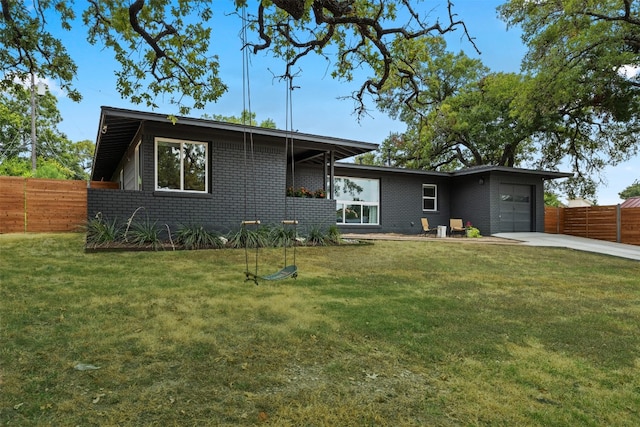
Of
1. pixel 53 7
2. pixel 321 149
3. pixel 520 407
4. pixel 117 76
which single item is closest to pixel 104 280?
pixel 117 76

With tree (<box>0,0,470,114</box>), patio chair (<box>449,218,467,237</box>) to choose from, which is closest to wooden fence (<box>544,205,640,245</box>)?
patio chair (<box>449,218,467,237</box>)

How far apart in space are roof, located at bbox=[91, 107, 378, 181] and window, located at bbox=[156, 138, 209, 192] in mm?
678

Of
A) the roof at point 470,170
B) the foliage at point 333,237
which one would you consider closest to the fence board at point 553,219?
the roof at point 470,170

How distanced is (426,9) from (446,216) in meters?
14.7

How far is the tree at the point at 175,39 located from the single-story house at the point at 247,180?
1669mm

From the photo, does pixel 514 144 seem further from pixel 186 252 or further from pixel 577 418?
pixel 577 418

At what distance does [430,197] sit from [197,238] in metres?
13.1

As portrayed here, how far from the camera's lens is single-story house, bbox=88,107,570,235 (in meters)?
10.2

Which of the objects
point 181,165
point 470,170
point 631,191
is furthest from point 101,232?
point 631,191

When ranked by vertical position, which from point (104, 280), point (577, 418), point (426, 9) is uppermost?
point (426, 9)

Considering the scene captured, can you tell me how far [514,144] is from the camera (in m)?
23.2

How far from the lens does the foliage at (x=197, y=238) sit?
946 centimetres

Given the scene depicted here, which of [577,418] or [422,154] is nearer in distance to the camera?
[577,418]

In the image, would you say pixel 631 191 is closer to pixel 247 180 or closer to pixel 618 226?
pixel 618 226
